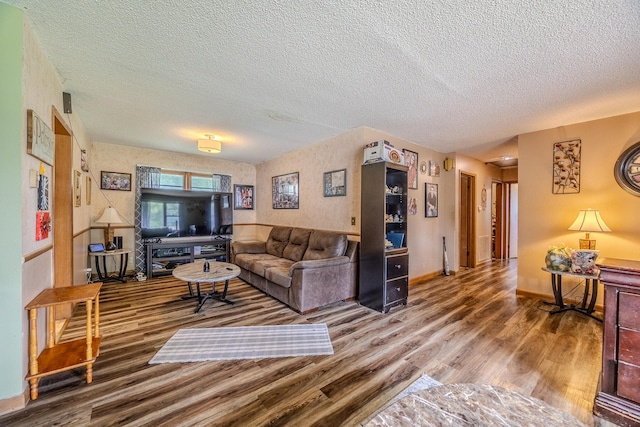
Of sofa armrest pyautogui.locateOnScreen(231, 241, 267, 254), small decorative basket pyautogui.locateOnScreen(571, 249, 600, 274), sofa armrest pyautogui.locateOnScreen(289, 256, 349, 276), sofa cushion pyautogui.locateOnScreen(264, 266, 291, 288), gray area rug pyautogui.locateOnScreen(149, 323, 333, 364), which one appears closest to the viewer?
gray area rug pyautogui.locateOnScreen(149, 323, 333, 364)

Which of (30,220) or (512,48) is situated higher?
(512,48)

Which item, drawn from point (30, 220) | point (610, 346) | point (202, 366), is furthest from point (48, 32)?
point (610, 346)

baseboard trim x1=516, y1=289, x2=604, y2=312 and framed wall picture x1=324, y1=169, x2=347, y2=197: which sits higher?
framed wall picture x1=324, y1=169, x2=347, y2=197

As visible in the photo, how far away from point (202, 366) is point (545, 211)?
4.67m

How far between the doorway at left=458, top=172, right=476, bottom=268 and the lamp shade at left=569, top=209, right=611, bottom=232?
2.54 meters

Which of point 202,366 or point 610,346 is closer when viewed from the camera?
point 610,346

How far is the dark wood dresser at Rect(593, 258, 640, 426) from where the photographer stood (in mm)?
1535

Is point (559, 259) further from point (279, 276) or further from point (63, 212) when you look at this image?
point (63, 212)

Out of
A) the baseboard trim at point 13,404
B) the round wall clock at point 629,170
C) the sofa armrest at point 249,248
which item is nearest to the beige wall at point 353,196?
the sofa armrest at point 249,248

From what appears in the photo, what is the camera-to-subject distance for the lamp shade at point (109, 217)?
438 cm

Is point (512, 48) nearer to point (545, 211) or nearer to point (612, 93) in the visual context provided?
point (612, 93)

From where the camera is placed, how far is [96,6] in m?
1.57

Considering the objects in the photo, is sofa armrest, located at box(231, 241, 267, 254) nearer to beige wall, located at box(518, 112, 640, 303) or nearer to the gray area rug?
the gray area rug

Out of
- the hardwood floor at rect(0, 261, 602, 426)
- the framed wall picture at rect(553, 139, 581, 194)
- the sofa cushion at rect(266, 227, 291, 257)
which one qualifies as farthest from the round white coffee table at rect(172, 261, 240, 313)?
the framed wall picture at rect(553, 139, 581, 194)
